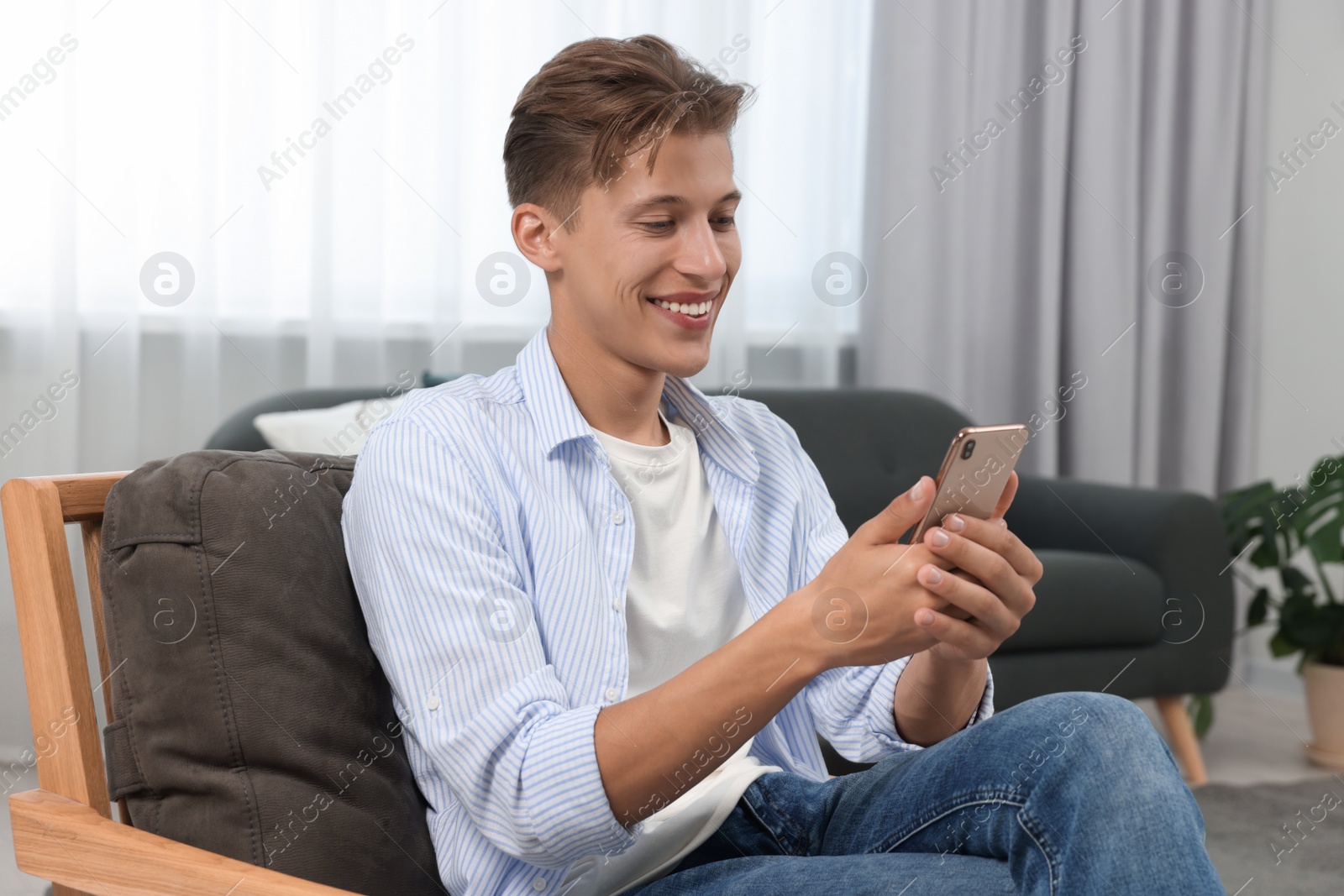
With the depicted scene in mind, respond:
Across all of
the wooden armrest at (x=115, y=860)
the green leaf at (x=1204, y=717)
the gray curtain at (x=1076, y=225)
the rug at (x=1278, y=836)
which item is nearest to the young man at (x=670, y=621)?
the wooden armrest at (x=115, y=860)

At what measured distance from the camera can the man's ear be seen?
3.53 ft

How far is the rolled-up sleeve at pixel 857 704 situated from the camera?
1032 millimetres

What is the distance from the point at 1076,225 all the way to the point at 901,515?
2748mm

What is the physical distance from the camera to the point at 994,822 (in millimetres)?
824

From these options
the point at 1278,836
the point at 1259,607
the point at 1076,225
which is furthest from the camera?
the point at 1076,225

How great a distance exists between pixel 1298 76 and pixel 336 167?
2.75 m

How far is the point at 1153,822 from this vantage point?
72cm

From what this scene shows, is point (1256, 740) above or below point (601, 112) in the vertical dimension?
below

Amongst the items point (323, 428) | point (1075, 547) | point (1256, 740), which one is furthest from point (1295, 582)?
point (323, 428)

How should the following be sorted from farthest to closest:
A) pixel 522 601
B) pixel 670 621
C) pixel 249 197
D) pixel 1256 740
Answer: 1. pixel 1256 740
2. pixel 249 197
3. pixel 670 621
4. pixel 522 601

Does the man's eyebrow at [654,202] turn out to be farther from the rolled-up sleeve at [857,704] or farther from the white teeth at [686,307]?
Result: the rolled-up sleeve at [857,704]

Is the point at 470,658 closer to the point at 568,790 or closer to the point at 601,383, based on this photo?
the point at 568,790

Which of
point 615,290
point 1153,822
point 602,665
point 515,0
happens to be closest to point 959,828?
point 1153,822

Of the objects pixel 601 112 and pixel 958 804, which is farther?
pixel 601 112
